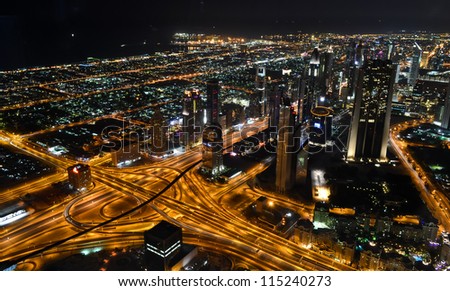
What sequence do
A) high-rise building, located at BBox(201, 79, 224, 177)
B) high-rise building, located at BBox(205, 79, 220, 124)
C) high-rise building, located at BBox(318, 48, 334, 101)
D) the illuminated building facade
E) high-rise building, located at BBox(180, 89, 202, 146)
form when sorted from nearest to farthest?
high-rise building, located at BBox(201, 79, 224, 177) → the illuminated building facade → high-rise building, located at BBox(205, 79, 220, 124) → high-rise building, located at BBox(180, 89, 202, 146) → high-rise building, located at BBox(318, 48, 334, 101)

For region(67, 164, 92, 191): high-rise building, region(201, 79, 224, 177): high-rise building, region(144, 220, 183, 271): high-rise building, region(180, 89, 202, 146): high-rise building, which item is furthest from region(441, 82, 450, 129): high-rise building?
region(67, 164, 92, 191): high-rise building

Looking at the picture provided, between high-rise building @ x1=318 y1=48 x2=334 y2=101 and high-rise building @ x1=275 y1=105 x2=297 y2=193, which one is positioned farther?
high-rise building @ x1=318 y1=48 x2=334 y2=101

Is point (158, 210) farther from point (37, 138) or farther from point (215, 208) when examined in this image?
point (37, 138)

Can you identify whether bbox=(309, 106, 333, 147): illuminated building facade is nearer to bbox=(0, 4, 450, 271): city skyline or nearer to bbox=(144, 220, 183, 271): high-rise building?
bbox=(0, 4, 450, 271): city skyline

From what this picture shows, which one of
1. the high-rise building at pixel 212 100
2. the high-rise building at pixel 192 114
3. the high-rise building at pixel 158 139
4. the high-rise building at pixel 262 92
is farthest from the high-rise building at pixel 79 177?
the high-rise building at pixel 262 92

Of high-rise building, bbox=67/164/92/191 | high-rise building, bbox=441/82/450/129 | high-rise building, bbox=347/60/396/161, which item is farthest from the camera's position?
high-rise building, bbox=441/82/450/129

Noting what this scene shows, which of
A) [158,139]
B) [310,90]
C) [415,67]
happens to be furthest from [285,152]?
[415,67]

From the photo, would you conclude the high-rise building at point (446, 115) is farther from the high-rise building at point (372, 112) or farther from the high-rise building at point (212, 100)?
the high-rise building at point (212, 100)
